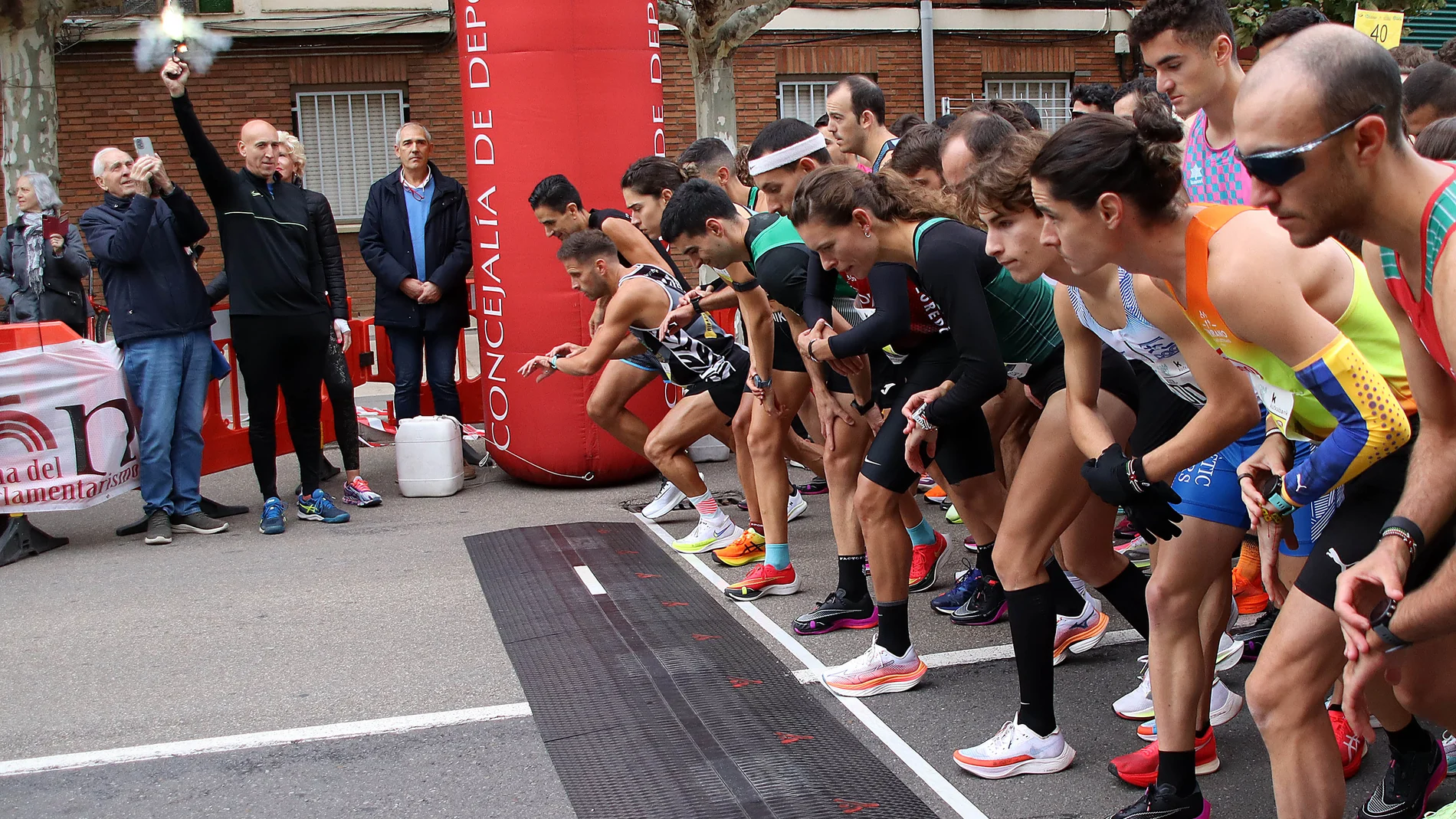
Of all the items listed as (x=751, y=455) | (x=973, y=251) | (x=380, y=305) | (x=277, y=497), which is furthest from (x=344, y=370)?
(x=973, y=251)

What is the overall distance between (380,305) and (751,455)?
372cm

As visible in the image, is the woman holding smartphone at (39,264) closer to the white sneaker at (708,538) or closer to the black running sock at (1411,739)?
the white sneaker at (708,538)

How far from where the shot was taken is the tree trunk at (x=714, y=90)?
13.3 m

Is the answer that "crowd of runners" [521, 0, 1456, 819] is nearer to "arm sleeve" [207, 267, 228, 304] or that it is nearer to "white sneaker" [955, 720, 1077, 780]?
"white sneaker" [955, 720, 1077, 780]

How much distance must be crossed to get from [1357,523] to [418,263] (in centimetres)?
698

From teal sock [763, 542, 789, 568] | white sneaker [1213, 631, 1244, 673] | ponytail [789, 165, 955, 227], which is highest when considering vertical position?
ponytail [789, 165, 955, 227]

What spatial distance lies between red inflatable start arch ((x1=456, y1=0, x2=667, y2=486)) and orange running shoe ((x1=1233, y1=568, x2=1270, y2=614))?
402cm

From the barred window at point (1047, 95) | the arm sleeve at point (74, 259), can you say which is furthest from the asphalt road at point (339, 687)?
the barred window at point (1047, 95)

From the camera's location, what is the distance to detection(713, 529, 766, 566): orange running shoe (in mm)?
6316

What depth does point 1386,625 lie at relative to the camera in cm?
227

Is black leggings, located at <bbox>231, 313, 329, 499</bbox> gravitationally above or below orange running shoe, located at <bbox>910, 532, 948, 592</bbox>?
above

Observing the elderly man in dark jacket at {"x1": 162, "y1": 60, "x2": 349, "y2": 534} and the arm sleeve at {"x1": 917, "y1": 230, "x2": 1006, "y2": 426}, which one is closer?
the arm sleeve at {"x1": 917, "y1": 230, "x2": 1006, "y2": 426}

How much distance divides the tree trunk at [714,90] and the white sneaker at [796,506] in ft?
22.2

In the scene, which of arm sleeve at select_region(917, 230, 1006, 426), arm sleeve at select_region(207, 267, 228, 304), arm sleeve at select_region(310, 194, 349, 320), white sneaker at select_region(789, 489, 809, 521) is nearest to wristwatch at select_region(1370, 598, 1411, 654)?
arm sleeve at select_region(917, 230, 1006, 426)
